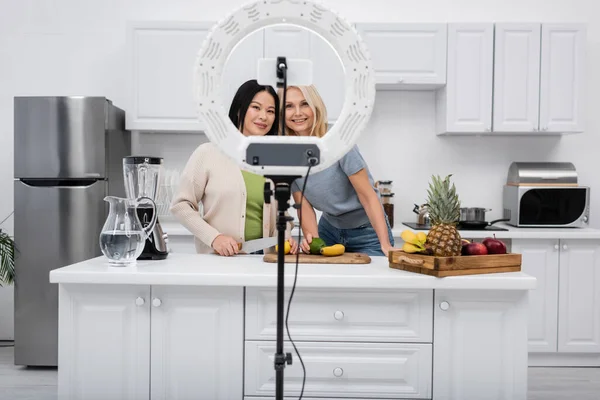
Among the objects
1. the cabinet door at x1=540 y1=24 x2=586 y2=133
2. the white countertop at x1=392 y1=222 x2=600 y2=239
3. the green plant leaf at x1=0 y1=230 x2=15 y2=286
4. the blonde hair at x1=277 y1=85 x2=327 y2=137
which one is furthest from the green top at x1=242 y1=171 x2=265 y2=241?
the cabinet door at x1=540 y1=24 x2=586 y2=133

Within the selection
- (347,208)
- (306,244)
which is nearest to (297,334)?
(306,244)

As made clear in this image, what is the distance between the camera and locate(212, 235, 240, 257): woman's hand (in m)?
2.07

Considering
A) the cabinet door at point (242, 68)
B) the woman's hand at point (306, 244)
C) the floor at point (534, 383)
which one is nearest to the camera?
the cabinet door at point (242, 68)

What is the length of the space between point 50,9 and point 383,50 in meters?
2.30

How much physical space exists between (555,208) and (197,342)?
2.77m

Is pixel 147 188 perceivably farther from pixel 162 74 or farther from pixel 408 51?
pixel 408 51

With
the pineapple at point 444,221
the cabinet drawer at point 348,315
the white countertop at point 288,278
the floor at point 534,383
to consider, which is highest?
the pineapple at point 444,221

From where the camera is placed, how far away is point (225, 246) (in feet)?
6.79

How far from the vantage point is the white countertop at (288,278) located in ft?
5.32

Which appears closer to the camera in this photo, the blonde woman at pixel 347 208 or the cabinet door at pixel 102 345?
the cabinet door at pixel 102 345

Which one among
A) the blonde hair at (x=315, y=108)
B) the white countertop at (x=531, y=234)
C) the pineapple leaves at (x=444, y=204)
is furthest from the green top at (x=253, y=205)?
the white countertop at (x=531, y=234)

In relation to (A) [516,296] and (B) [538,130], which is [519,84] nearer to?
(B) [538,130]

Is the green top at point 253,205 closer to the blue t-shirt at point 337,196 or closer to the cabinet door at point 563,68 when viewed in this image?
the blue t-shirt at point 337,196

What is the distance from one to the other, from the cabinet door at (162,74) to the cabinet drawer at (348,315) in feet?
7.37
